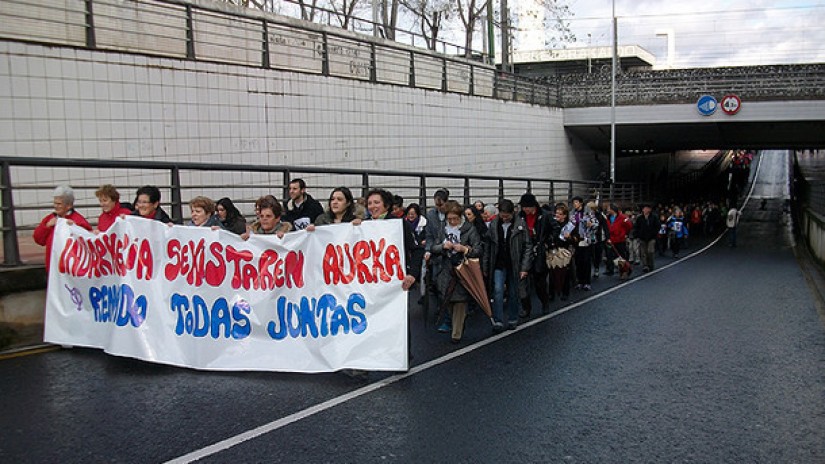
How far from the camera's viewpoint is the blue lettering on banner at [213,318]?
671 centimetres

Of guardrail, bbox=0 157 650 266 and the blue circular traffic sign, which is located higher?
the blue circular traffic sign

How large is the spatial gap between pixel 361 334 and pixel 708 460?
3105 mm

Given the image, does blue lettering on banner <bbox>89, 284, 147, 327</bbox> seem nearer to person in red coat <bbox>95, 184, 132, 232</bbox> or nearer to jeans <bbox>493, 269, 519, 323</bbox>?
person in red coat <bbox>95, 184, 132, 232</bbox>

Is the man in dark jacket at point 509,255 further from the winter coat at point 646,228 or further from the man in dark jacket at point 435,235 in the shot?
the winter coat at point 646,228

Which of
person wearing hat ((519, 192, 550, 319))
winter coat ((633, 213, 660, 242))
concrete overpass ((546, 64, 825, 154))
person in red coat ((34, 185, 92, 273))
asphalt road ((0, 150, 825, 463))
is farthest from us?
concrete overpass ((546, 64, 825, 154))

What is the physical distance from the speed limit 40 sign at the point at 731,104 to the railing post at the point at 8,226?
29.6 metres

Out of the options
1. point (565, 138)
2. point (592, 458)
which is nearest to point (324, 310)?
point (592, 458)

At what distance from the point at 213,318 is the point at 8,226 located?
2815 millimetres

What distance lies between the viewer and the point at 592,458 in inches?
185

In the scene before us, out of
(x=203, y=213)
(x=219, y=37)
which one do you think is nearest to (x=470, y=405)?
(x=203, y=213)

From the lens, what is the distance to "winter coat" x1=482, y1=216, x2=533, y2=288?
9.26 metres

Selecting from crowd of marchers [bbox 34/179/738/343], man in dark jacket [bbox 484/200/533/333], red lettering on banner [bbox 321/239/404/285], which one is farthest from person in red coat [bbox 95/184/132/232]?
man in dark jacket [bbox 484/200/533/333]

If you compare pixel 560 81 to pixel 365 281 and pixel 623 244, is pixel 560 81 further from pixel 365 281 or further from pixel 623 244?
pixel 365 281

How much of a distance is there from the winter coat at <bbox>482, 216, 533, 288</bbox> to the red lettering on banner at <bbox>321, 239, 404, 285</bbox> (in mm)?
2716
